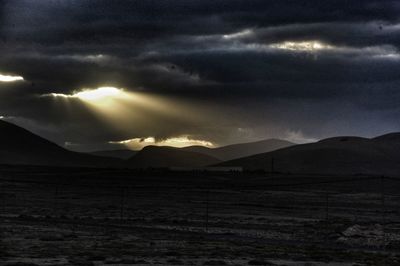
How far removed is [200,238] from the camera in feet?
110

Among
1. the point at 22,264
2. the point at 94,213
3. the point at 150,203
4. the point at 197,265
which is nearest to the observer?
the point at 22,264

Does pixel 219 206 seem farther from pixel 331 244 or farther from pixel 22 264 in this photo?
pixel 22 264

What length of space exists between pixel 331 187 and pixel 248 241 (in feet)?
261

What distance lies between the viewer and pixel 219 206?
202ft

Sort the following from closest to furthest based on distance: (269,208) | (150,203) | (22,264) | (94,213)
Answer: (22,264) → (94,213) → (269,208) → (150,203)

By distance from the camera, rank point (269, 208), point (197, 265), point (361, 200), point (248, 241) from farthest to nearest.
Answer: point (361, 200) → point (269, 208) → point (248, 241) → point (197, 265)

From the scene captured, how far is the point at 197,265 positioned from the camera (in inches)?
915

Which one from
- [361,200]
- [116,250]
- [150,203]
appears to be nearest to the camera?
[116,250]

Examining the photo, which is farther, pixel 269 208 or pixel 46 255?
pixel 269 208

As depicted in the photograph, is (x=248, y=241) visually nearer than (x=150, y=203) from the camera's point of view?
Yes

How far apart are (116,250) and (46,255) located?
3.20 metres

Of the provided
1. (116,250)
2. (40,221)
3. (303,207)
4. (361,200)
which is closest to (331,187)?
(361,200)

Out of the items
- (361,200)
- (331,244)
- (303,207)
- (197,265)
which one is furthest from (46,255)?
(361,200)

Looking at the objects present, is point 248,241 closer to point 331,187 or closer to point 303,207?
point 303,207
